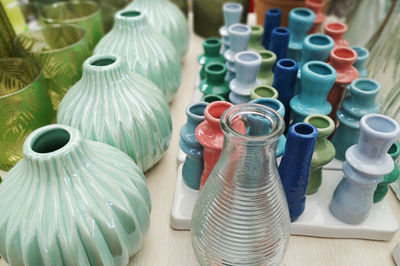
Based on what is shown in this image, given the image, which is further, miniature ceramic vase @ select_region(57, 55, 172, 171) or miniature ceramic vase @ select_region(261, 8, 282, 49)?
miniature ceramic vase @ select_region(261, 8, 282, 49)

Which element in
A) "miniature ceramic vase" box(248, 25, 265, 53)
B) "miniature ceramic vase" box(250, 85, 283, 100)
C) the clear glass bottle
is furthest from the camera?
"miniature ceramic vase" box(248, 25, 265, 53)

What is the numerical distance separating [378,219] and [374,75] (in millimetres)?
226

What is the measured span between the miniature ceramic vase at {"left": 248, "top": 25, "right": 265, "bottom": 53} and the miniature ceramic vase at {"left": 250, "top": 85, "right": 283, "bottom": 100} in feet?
0.39

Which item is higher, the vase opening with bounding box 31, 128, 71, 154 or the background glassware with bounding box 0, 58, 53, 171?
the vase opening with bounding box 31, 128, 71, 154

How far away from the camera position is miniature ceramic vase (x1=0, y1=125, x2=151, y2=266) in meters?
0.24

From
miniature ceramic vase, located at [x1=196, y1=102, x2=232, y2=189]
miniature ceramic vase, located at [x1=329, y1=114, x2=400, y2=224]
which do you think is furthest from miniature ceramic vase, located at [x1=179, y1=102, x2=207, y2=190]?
miniature ceramic vase, located at [x1=329, y1=114, x2=400, y2=224]

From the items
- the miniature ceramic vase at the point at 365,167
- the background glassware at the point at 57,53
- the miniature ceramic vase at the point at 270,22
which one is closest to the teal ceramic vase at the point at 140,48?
the background glassware at the point at 57,53

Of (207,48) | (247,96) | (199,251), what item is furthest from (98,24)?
(199,251)

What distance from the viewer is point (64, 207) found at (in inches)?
9.5

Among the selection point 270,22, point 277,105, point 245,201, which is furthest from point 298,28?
point 245,201

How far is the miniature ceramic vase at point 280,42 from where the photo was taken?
405 millimetres

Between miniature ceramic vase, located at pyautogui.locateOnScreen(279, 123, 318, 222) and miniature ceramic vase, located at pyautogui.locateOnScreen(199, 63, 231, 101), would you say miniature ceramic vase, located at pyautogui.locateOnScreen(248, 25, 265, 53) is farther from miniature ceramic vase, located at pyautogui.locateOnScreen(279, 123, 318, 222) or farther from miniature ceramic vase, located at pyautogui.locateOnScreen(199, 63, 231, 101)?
miniature ceramic vase, located at pyautogui.locateOnScreen(279, 123, 318, 222)

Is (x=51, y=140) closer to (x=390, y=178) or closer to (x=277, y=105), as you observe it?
(x=277, y=105)

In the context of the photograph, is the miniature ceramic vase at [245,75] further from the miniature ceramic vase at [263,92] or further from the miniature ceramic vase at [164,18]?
the miniature ceramic vase at [164,18]
